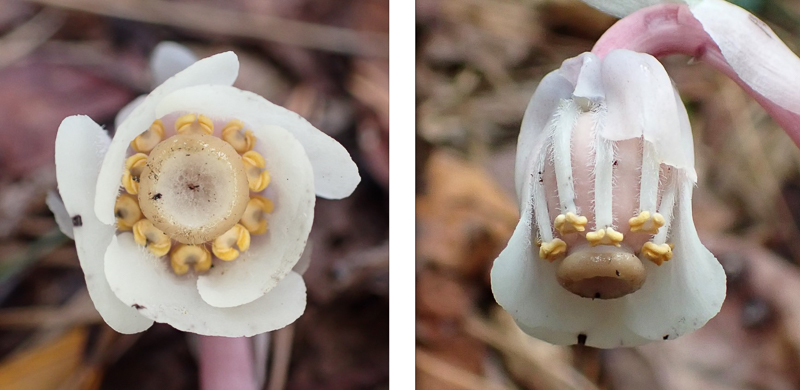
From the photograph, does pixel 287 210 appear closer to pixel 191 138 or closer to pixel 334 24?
pixel 191 138

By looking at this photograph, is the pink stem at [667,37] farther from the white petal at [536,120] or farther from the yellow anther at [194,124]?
the yellow anther at [194,124]

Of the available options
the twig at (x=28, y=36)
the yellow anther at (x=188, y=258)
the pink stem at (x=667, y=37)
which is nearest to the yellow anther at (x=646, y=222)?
the pink stem at (x=667, y=37)

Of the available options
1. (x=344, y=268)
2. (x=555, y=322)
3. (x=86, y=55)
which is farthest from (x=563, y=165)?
(x=86, y=55)

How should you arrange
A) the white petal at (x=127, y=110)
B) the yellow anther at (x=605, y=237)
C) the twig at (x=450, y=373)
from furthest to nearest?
1. the twig at (x=450, y=373)
2. the white petal at (x=127, y=110)
3. the yellow anther at (x=605, y=237)

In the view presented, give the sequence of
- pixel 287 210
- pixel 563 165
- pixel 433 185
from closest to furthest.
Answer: pixel 563 165 < pixel 287 210 < pixel 433 185

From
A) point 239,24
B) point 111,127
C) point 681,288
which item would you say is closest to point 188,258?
point 111,127

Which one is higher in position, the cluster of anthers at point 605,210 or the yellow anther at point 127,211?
the cluster of anthers at point 605,210
